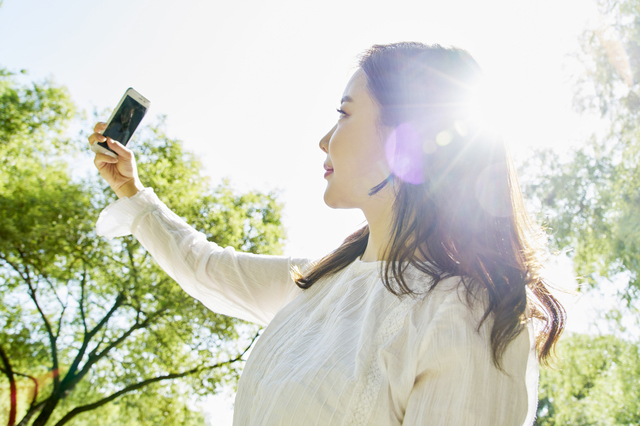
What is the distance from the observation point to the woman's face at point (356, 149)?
1.63m

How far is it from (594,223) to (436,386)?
11002 millimetres

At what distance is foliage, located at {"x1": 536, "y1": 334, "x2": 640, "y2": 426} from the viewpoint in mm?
9078

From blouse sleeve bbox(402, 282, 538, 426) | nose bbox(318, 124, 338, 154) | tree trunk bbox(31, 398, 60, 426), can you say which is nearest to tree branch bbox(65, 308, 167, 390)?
tree trunk bbox(31, 398, 60, 426)

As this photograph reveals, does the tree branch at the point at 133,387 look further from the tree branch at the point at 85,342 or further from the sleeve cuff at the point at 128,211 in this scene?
the sleeve cuff at the point at 128,211

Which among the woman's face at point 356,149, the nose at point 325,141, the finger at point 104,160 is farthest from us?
the finger at point 104,160

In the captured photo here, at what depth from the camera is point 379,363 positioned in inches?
46.4

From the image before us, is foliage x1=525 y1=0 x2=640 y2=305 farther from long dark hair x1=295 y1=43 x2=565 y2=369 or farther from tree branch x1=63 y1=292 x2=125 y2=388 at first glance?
tree branch x1=63 y1=292 x2=125 y2=388

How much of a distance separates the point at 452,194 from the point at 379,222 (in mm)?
378

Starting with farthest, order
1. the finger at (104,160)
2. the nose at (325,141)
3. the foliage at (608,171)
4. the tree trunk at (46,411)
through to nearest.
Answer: the tree trunk at (46,411) → the foliage at (608,171) → the finger at (104,160) → the nose at (325,141)

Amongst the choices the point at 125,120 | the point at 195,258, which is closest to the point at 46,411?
the point at 125,120

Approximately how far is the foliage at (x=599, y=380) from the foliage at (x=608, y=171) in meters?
1.35

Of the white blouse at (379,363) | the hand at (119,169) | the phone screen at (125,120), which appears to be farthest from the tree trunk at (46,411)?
the white blouse at (379,363)

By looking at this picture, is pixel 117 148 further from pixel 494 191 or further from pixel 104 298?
pixel 104 298

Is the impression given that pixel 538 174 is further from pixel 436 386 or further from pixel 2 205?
pixel 2 205
